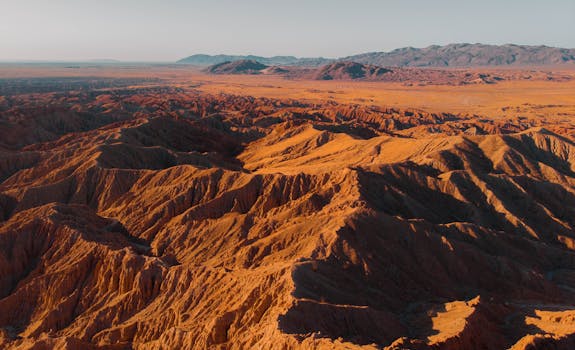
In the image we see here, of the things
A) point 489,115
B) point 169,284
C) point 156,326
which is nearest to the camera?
point 156,326

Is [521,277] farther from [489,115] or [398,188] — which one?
[489,115]

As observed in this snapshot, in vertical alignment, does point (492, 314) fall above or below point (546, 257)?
above

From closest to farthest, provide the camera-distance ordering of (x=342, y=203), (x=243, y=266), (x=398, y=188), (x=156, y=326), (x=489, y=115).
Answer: (x=156, y=326)
(x=243, y=266)
(x=342, y=203)
(x=398, y=188)
(x=489, y=115)

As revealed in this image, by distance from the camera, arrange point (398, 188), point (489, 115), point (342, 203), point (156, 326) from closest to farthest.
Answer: point (156, 326) < point (342, 203) < point (398, 188) < point (489, 115)

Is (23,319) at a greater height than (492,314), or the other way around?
(492,314)

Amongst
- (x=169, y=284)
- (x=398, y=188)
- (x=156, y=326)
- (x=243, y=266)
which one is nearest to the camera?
(x=156, y=326)

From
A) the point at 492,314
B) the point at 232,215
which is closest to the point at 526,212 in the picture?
the point at 492,314

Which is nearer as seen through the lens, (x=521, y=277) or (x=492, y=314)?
(x=492, y=314)

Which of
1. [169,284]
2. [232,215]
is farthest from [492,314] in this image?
[232,215]

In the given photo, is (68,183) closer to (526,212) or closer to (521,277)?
(521,277)
